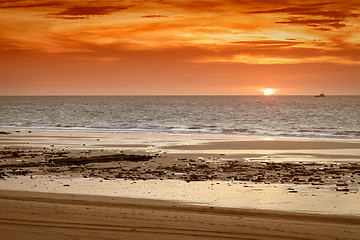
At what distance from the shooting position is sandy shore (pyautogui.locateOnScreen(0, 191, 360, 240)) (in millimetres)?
10617

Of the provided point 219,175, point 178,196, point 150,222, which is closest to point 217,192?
point 178,196

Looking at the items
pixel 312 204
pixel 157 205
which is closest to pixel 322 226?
pixel 312 204

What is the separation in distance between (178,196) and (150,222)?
3888mm

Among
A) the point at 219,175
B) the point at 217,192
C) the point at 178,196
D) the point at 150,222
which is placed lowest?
the point at 219,175

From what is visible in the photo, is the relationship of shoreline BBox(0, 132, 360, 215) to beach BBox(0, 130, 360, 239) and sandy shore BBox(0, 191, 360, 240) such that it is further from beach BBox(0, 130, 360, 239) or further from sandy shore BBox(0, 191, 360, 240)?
sandy shore BBox(0, 191, 360, 240)

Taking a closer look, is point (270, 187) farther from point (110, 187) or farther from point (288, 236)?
point (288, 236)

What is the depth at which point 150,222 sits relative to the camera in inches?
459

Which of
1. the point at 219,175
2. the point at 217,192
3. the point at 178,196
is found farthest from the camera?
the point at 219,175

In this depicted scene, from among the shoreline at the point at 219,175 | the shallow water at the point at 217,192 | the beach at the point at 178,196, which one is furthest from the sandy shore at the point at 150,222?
the shoreline at the point at 219,175

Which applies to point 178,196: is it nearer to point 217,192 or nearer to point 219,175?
point 217,192

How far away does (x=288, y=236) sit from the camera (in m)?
10.7

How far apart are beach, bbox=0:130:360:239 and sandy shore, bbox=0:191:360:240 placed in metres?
0.02

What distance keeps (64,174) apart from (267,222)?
402 inches

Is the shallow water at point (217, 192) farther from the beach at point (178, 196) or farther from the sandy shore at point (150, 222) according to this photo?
the sandy shore at point (150, 222)
